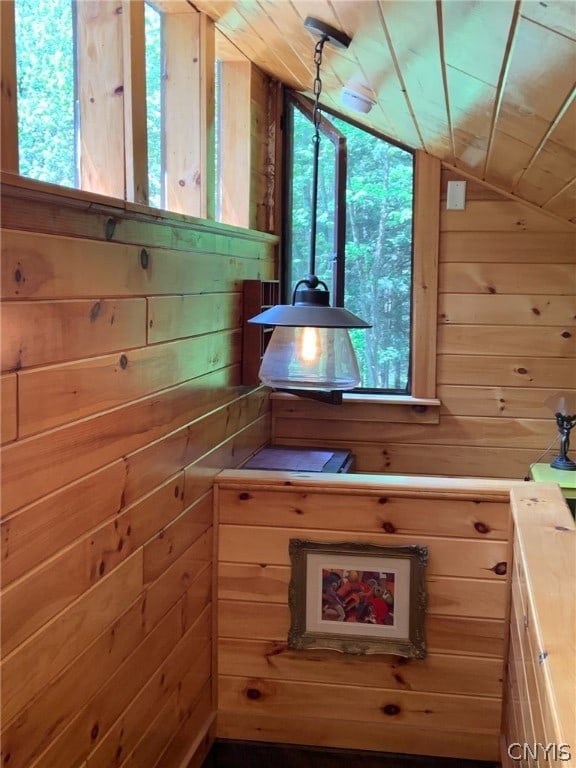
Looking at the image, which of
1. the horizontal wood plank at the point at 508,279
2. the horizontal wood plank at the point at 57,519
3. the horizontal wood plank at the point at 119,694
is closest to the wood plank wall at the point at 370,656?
the horizontal wood plank at the point at 119,694

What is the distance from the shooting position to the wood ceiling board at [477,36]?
1.16 meters

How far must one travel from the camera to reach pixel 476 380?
3.22 meters

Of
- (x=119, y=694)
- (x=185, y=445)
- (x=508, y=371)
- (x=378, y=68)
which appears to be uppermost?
(x=378, y=68)

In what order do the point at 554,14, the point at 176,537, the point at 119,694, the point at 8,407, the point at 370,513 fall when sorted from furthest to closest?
the point at 370,513, the point at 176,537, the point at 119,694, the point at 8,407, the point at 554,14

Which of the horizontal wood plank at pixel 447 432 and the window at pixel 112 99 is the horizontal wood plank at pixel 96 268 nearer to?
the window at pixel 112 99

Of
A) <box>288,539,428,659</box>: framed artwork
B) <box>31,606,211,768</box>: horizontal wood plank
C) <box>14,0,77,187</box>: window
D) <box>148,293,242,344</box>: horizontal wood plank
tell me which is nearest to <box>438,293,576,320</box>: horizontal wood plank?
<box>148,293,242,344</box>: horizontal wood plank

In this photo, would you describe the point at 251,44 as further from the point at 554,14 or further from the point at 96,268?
the point at 554,14

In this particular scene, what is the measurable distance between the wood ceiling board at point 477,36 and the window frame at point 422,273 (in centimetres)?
161

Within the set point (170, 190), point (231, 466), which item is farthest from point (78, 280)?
point (231, 466)

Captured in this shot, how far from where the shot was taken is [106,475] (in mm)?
1583

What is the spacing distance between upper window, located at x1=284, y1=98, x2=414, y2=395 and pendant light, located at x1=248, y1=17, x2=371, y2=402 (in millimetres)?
1259

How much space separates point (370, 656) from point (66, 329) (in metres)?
1.47

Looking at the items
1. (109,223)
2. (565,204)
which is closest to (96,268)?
(109,223)

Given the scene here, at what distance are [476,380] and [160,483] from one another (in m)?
1.73
